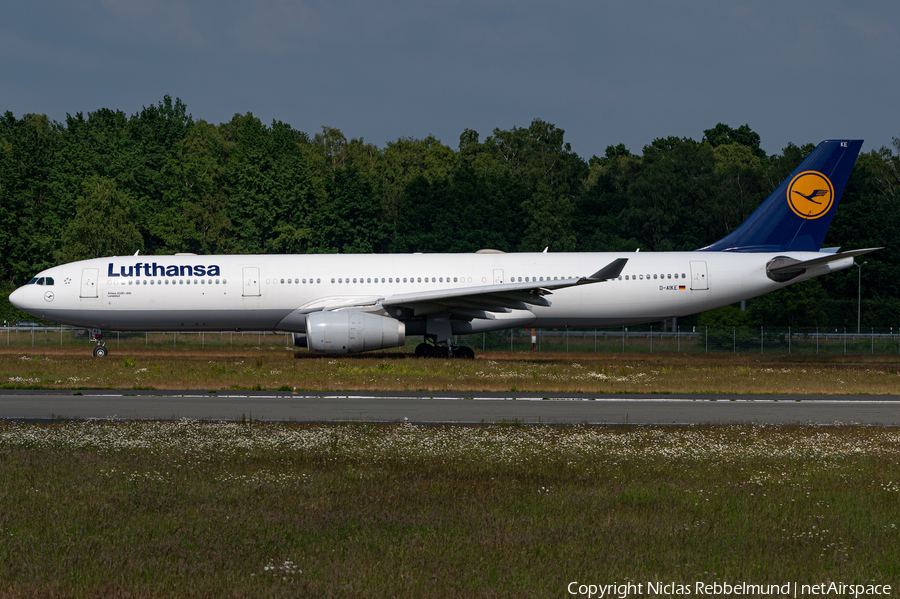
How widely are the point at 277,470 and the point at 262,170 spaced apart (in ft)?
230

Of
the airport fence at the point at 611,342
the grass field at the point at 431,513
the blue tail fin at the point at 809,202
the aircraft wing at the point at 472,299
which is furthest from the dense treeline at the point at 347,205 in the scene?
the grass field at the point at 431,513

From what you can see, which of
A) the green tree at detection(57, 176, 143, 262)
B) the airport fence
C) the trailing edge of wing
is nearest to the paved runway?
the trailing edge of wing

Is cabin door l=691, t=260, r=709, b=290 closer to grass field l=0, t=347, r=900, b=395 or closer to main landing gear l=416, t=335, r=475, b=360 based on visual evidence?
grass field l=0, t=347, r=900, b=395

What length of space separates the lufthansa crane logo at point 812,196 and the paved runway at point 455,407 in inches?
440

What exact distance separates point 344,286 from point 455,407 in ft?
40.0

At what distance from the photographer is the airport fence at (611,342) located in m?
35.8

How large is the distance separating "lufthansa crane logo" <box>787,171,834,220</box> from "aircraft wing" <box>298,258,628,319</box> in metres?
7.66

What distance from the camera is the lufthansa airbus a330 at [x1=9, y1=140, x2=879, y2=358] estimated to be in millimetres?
→ 27375

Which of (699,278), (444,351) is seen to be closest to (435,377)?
(444,351)

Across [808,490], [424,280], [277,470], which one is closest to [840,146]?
[424,280]

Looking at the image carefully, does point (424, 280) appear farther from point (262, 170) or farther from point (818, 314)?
point (262, 170)

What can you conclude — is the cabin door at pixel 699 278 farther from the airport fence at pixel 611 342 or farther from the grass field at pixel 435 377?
the airport fence at pixel 611 342

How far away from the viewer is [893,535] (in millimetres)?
7051

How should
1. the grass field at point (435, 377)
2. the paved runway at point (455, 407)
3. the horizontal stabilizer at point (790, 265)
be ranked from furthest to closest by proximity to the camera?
the horizontal stabilizer at point (790, 265)
the grass field at point (435, 377)
the paved runway at point (455, 407)
